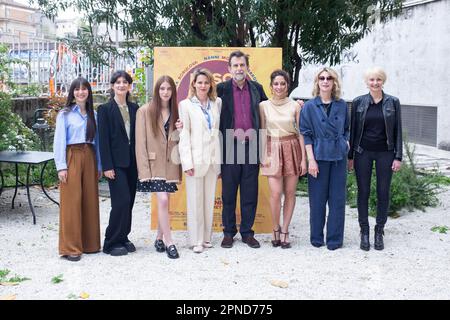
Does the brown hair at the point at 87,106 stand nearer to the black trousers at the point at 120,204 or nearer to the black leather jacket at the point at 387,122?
the black trousers at the point at 120,204

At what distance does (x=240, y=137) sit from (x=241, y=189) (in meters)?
0.54

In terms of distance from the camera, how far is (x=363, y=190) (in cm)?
574

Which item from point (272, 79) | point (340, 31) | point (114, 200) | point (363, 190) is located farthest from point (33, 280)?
point (340, 31)

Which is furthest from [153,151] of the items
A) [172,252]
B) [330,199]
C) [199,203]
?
[330,199]

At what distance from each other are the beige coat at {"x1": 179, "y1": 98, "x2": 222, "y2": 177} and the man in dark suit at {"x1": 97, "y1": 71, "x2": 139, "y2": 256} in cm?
48

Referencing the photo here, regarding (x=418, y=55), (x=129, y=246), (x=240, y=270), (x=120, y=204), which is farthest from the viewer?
(x=418, y=55)

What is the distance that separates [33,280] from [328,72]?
10.6 ft

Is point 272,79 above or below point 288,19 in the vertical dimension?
below

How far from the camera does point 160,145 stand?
17.6 ft

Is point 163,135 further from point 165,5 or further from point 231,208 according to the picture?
point 165,5

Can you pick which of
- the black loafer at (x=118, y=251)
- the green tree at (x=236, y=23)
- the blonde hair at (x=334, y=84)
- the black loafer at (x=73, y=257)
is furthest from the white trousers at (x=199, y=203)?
the green tree at (x=236, y=23)

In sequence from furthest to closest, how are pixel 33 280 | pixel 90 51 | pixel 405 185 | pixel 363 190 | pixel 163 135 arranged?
pixel 90 51 → pixel 405 185 → pixel 363 190 → pixel 163 135 → pixel 33 280

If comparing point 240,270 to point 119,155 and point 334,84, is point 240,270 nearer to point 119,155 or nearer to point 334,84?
point 119,155

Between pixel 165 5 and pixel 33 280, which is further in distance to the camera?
pixel 165 5
